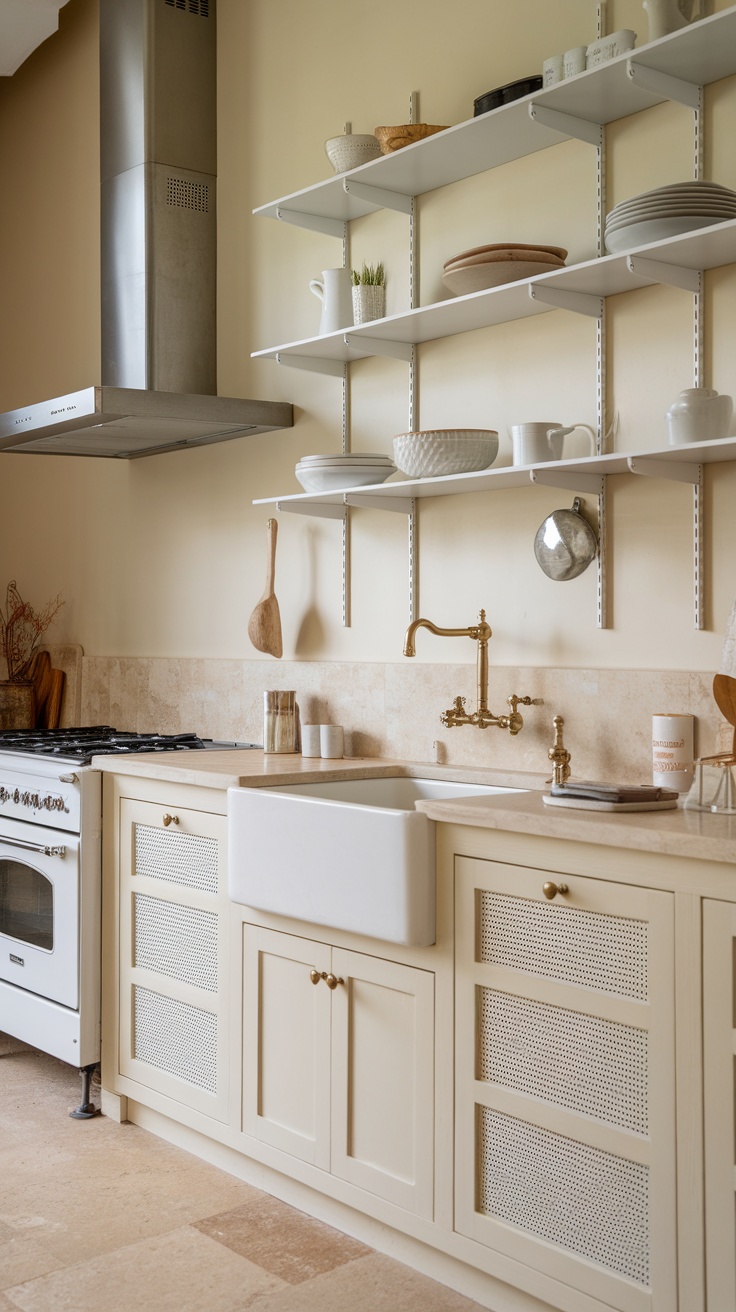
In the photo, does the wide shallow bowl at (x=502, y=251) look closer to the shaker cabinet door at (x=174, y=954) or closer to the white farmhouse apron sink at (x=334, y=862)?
the white farmhouse apron sink at (x=334, y=862)

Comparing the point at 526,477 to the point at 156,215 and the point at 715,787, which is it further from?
the point at 156,215

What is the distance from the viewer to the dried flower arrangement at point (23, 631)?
15.1 ft

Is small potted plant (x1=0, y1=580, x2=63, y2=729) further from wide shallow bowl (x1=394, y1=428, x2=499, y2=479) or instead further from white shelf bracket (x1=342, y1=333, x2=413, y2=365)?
wide shallow bowl (x1=394, y1=428, x2=499, y2=479)

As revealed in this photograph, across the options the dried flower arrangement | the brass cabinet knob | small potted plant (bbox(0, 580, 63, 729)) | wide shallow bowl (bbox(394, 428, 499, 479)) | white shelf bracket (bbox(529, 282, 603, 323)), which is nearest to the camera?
the brass cabinet knob

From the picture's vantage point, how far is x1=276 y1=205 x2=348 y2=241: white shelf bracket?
3.22 m

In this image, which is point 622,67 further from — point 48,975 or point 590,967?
point 48,975

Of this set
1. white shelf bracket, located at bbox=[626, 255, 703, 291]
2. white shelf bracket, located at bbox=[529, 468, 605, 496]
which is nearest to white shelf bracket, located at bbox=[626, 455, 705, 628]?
white shelf bracket, located at bbox=[529, 468, 605, 496]

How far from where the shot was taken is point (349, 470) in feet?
9.89

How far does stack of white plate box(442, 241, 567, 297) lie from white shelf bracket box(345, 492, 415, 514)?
0.57 meters

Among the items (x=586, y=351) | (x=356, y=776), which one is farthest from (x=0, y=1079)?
(x=586, y=351)

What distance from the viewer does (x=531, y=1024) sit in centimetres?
202

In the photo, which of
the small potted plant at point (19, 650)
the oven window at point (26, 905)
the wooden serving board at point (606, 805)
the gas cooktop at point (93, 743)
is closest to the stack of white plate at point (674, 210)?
the wooden serving board at point (606, 805)

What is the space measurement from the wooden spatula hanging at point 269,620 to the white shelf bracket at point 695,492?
130 centimetres

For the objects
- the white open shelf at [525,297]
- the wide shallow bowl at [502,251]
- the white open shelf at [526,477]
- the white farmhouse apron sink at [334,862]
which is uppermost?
the wide shallow bowl at [502,251]
